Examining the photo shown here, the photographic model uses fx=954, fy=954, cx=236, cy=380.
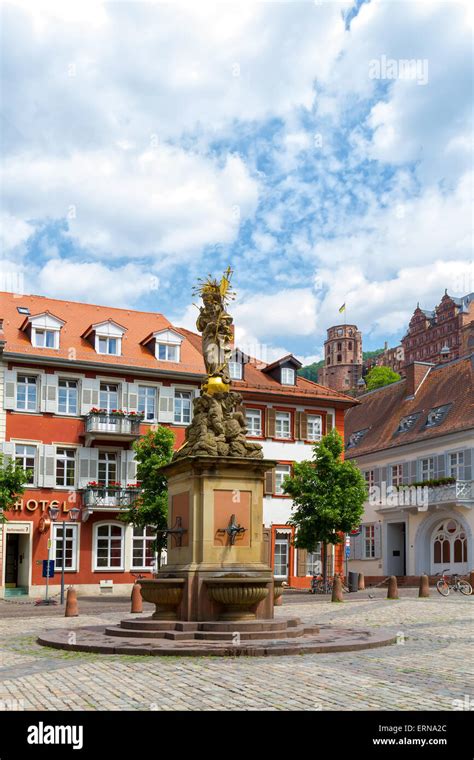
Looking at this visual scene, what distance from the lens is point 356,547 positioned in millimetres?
55812

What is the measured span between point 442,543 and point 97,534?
57.7 feet

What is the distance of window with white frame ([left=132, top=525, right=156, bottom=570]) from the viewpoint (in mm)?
42938

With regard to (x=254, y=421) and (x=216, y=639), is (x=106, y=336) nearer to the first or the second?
(x=254, y=421)

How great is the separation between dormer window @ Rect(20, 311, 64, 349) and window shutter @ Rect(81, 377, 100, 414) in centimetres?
212

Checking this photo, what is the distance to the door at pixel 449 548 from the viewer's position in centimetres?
4631

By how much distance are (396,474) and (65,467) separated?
20.0 m

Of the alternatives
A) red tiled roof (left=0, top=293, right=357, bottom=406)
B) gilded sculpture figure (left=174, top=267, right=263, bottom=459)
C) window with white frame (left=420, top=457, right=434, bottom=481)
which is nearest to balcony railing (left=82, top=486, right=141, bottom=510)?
red tiled roof (left=0, top=293, right=357, bottom=406)

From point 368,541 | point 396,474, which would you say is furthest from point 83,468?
point 368,541

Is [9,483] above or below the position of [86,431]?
below

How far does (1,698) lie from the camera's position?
10.2 meters

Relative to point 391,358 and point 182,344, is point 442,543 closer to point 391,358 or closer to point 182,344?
point 182,344

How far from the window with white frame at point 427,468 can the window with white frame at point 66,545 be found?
61.9 ft

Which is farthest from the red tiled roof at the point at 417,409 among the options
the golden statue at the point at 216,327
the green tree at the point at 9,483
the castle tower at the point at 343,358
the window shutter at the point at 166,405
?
the castle tower at the point at 343,358

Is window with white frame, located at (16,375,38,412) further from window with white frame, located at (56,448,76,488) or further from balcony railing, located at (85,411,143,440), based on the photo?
balcony railing, located at (85,411,143,440)
